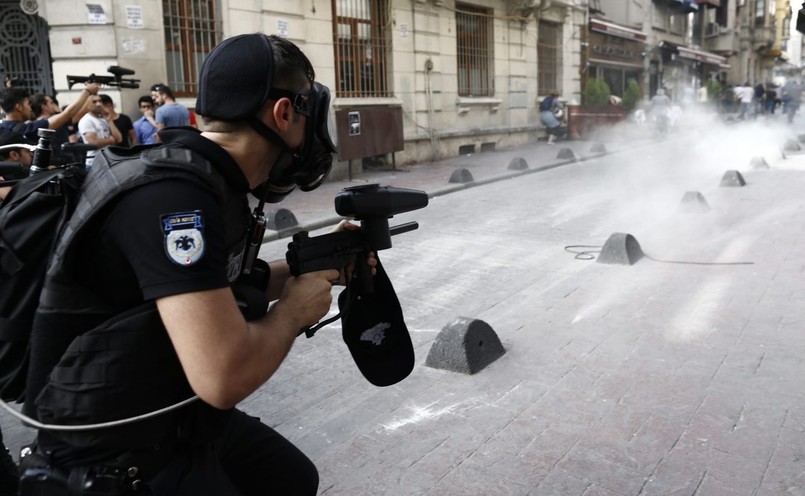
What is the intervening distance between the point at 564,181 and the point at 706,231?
5381 millimetres

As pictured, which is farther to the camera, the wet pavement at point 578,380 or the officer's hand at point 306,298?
the wet pavement at point 578,380

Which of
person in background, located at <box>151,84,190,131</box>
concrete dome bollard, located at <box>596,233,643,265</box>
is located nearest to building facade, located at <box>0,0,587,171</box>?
person in background, located at <box>151,84,190,131</box>

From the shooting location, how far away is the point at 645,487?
299 cm

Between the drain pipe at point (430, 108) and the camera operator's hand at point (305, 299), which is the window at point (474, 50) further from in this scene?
the camera operator's hand at point (305, 299)

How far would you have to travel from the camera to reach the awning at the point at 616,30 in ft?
82.8

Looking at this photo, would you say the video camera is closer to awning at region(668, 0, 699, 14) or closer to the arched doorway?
the arched doorway

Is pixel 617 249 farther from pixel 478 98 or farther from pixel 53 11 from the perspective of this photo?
pixel 478 98

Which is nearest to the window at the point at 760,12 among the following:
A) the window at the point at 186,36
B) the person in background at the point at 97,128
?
the window at the point at 186,36

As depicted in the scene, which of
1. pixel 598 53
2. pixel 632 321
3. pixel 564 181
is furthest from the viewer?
pixel 598 53

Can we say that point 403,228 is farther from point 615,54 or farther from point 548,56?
point 615,54

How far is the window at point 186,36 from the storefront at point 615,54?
1654 cm

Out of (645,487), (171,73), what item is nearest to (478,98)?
(171,73)

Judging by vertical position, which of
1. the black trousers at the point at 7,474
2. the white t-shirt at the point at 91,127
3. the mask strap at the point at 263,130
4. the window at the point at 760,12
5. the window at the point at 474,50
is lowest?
the black trousers at the point at 7,474

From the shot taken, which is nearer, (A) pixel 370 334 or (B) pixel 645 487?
(A) pixel 370 334
